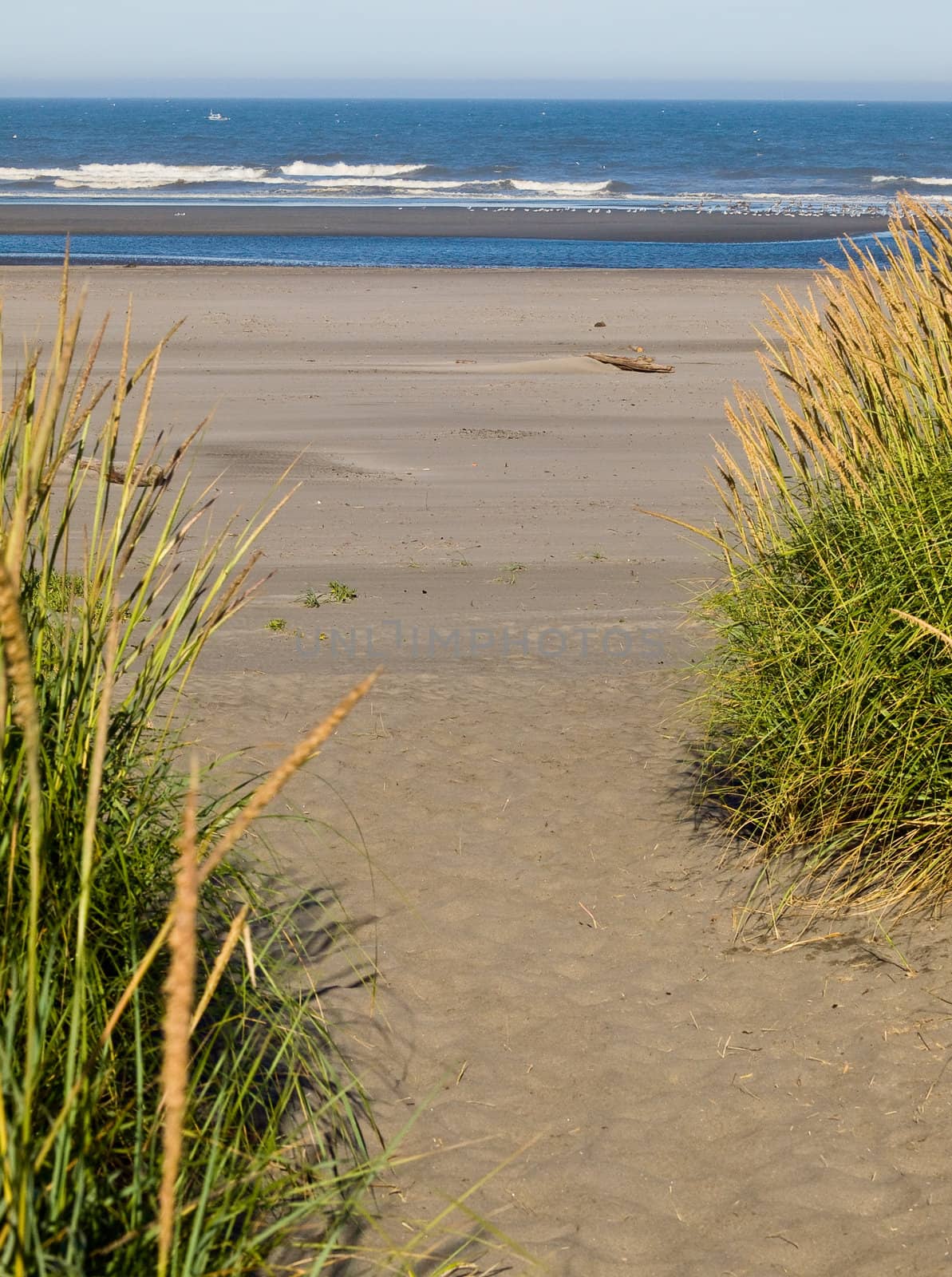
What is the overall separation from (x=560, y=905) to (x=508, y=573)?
4053 millimetres

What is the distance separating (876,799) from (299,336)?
14719 millimetres

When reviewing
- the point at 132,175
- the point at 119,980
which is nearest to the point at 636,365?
the point at 119,980

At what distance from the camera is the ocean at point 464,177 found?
1216 inches

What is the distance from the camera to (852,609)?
4191 millimetres

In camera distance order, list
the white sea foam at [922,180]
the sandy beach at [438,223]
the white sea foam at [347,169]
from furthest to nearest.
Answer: the white sea foam at [347,169]
the white sea foam at [922,180]
the sandy beach at [438,223]

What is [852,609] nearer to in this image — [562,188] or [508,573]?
[508,573]

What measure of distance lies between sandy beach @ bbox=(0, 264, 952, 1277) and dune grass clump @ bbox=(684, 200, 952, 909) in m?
0.27

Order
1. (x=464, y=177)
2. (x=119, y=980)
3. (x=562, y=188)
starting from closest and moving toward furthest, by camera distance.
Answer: (x=119, y=980) → (x=562, y=188) → (x=464, y=177)

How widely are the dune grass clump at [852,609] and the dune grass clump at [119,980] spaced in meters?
1.75

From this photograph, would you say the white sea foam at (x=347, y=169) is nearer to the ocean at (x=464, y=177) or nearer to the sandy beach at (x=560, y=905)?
the ocean at (x=464, y=177)

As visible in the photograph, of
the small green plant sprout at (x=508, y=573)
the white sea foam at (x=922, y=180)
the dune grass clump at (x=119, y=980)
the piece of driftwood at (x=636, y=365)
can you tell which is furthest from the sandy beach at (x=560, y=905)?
the white sea foam at (x=922, y=180)

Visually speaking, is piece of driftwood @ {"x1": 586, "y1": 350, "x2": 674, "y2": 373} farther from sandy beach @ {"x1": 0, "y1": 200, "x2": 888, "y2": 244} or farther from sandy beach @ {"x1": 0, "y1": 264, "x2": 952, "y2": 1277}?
sandy beach @ {"x1": 0, "y1": 200, "x2": 888, "y2": 244}

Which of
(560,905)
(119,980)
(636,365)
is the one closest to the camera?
(119,980)

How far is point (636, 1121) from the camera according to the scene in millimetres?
3447
